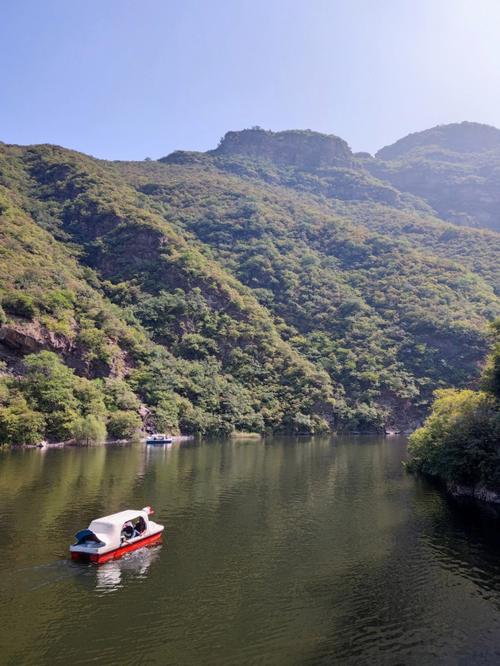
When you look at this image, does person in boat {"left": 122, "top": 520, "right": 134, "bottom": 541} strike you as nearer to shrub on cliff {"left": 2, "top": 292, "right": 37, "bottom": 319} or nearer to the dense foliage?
the dense foliage

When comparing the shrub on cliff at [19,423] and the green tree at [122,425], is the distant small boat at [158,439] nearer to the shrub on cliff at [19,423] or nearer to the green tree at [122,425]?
the green tree at [122,425]

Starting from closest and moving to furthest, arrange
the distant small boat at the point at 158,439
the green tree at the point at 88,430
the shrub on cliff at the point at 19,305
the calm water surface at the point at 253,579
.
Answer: the calm water surface at the point at 253,579 → the green tree at the point at 88,430 → the distant small boat at the point at 158,439 → the shrub on cliff at the point at 19,305

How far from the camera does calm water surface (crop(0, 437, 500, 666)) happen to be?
1903 centimetres

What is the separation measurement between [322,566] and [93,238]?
157395 mm

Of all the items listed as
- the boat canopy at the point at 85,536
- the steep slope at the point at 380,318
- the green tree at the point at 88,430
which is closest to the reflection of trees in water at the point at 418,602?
the boat canopy at the point at 85,536

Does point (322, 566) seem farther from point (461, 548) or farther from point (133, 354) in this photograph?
point (133, 354)

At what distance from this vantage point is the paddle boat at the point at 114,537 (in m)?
27.1

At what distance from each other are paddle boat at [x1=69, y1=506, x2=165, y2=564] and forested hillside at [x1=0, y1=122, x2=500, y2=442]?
53.5m

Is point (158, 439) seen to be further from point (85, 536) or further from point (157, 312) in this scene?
point (85, 536)

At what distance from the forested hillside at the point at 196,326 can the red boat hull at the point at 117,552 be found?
5350cm

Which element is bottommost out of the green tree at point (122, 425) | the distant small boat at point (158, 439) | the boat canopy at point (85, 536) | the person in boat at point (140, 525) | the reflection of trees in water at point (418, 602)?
the distant small boat at point (158, 439)

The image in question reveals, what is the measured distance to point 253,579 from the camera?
84.9 feet

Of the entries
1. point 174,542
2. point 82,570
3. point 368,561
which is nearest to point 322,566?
point 368,561

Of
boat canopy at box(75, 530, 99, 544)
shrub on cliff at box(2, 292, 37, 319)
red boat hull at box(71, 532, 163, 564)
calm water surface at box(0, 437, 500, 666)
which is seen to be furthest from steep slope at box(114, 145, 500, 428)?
boat canopy at box(75, 530, 99, 544)
